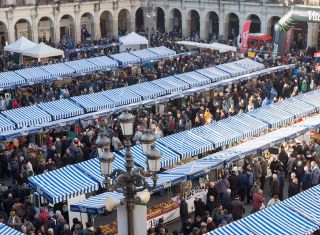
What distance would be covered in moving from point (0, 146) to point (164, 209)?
23.0 ft

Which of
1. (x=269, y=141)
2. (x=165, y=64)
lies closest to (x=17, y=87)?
(x=165, y=64)

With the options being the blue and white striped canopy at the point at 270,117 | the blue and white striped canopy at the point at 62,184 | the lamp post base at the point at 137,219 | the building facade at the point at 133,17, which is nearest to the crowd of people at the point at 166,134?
the blue and white striped canopy at the point at 62,184

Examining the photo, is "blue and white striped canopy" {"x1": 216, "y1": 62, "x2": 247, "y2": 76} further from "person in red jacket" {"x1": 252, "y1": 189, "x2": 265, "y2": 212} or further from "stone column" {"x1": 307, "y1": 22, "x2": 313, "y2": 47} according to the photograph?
"person in red jacket" {"x1": 252, "y1": 189, "x2": 265, "y2": 212}

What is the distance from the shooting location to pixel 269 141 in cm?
1698

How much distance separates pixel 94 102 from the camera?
21484mm

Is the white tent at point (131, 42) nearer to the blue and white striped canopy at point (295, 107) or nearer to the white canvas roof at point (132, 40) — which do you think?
the white canvas roof at point (132, 40)

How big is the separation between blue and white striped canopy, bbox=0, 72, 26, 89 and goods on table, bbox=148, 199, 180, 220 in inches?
484

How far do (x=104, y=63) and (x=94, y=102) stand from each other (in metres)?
7.35

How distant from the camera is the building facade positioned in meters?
39.2

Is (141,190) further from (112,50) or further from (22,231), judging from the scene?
(112,50)

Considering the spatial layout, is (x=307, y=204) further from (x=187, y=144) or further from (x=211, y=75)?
(x=211, y=75)

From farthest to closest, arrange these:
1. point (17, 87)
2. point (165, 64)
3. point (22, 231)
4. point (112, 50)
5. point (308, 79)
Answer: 1. point (112, 50)
2. point (165, 64)
3. point (308, 79)
4. point (17, 87)
5. point (22, 231)

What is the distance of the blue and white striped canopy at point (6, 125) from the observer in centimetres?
1850

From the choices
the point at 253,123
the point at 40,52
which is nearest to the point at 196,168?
the point at 253,123
